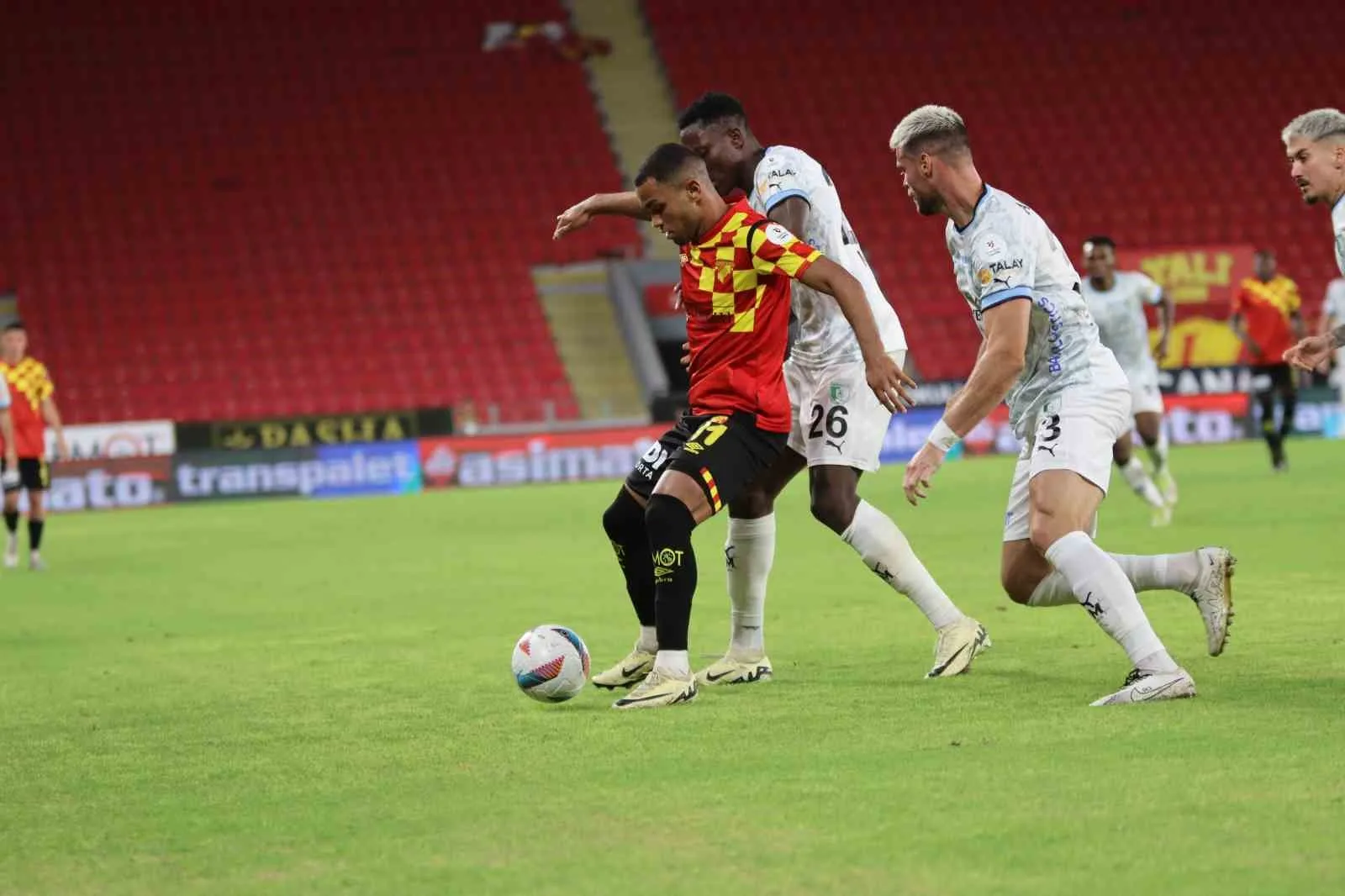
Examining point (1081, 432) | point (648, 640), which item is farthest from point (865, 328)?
point (648, 640)

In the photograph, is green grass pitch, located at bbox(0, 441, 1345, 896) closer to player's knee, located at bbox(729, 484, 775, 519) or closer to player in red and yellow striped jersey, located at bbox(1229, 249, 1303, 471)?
player's knee, located at bbox(729, 484, 775, 519)

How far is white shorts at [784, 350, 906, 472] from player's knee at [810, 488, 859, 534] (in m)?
0.11

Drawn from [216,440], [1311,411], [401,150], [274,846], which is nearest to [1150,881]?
[274,846]

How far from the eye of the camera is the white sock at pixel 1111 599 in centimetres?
633

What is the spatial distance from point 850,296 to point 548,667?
1.73 metres

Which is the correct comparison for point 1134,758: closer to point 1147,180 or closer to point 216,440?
point 216,440

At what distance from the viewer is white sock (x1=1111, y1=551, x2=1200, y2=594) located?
6.81 m

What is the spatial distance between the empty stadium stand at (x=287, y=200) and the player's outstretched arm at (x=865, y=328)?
2039cm

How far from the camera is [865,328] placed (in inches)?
254

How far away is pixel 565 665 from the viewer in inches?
272

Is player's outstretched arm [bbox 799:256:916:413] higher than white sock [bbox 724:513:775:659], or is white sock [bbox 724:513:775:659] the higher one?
player's outstretched arm [bbox 799:256:916:413]

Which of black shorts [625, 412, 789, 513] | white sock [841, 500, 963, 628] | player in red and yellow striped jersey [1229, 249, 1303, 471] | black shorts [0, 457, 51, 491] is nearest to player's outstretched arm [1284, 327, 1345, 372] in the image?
white sock [841, 500, 963, 628]

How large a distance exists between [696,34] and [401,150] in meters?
6.12

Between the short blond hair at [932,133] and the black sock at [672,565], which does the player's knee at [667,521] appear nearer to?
the black sock at [672,565]
